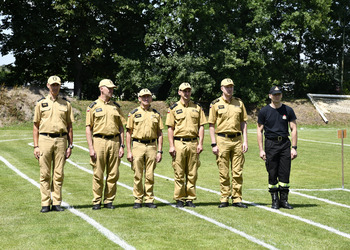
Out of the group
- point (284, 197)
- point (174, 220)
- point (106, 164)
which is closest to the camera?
point (174, 220)

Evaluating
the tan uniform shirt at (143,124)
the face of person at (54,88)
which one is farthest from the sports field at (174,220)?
the face of person at (54,88)

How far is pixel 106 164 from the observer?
9.36 meters

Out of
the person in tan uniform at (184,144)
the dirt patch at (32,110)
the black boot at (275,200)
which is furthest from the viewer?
the dirt patch at (32,110)

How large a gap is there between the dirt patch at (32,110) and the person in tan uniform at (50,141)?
28253 mm

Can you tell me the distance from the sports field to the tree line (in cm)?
2861

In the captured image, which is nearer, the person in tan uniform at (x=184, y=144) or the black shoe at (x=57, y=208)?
the black shoe at (x=57, y=208)

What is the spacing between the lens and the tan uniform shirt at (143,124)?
9430 millimetres

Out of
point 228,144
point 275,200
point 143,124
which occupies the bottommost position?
point 275,200

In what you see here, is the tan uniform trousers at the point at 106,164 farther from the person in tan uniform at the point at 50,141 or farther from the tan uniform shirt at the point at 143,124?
the person in tan uniform at the point at 50,141

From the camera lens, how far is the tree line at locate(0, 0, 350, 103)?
40.8 metres

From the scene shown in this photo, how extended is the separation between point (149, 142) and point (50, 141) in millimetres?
1881

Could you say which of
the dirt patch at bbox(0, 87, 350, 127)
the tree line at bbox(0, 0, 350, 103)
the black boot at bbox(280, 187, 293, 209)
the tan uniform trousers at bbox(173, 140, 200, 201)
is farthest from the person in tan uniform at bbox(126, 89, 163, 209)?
the tree line at bbox(0, 0, 350, 103)

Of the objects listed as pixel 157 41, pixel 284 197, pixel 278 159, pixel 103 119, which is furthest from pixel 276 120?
pixel 157 41

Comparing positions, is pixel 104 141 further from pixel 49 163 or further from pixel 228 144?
pixel 228 144
